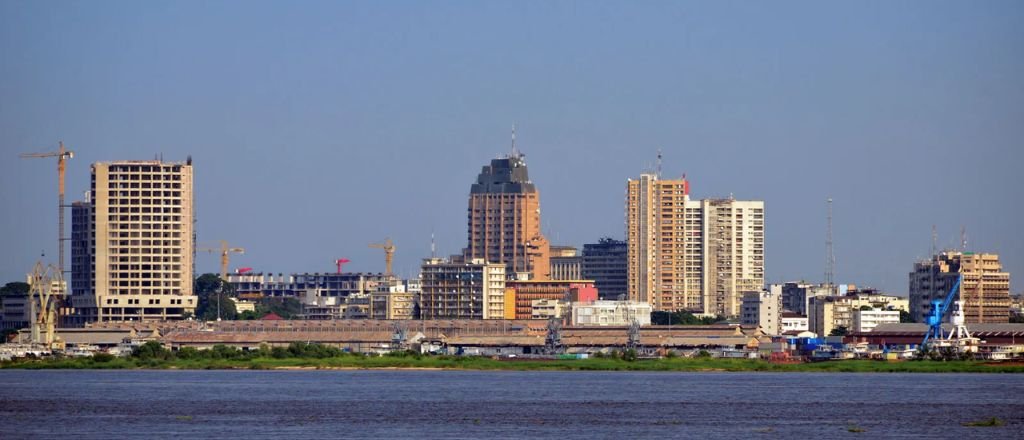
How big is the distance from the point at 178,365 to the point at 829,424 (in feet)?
327

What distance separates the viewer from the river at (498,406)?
9056cm

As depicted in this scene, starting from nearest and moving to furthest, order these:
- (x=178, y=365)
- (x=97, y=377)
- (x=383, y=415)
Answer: (x=383, y=415)
(x=97, y=377)
(x=178, y=365)

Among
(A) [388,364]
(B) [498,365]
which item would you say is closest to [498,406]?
(A) [388,364]

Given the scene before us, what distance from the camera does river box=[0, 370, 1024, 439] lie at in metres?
90.6

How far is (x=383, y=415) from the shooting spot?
10206 cm

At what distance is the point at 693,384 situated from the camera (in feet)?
495

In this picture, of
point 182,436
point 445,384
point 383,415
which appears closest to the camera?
point 182,436

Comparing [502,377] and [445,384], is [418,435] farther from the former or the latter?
[502,377]

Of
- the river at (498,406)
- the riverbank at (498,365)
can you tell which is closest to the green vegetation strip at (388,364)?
the riverbank at (498,365)

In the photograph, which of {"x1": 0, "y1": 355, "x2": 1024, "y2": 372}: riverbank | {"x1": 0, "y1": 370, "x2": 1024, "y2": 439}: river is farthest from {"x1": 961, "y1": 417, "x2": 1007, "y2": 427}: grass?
{"x1": 0, "y1": 355, "x2": 1024, "y2": 372}: riverbank

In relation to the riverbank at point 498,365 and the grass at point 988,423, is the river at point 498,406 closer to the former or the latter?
the grass at point 988,423

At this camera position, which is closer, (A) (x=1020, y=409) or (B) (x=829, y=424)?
(B) (x=829, y=424)

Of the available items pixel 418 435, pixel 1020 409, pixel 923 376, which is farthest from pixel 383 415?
pixel 923 376

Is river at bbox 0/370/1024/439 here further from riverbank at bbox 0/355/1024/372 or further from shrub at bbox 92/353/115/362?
shrub at bbox 92/353/115/362
